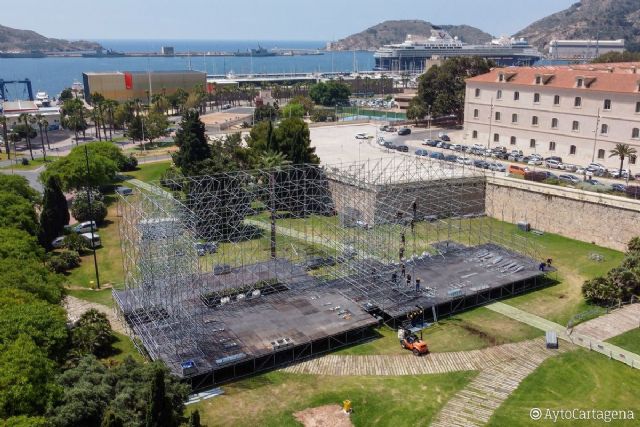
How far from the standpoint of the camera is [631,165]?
54.2 m

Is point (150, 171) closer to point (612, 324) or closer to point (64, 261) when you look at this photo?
point (64, 261)

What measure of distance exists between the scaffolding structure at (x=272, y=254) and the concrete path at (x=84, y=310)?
0.97 metres

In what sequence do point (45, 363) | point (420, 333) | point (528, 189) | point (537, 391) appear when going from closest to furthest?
point (45, 363)
point (537, 391)
point (420, 333)
point (528, 189)

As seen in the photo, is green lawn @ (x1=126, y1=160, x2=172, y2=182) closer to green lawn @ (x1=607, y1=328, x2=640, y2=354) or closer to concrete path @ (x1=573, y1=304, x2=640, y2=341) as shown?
concrete path @ (x1=573, y1=304, x2=640, y2=341)

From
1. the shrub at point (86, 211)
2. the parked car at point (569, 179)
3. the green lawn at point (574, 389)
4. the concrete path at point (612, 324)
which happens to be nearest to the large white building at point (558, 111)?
the parked car at point (569, 179)

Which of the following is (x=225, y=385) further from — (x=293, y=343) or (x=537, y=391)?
(x=537, y=391)

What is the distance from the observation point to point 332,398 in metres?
24.5

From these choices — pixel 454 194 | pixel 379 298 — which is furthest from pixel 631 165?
pixel 379 298

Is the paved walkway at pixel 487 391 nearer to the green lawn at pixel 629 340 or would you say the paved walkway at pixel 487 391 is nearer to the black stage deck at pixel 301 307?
the green lawn at pixel 629 340

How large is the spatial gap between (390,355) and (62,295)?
1695 centimetres

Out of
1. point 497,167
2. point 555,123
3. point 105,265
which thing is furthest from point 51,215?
point 555,123

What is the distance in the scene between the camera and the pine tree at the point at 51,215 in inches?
1651

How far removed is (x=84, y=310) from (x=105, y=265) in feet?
24.5

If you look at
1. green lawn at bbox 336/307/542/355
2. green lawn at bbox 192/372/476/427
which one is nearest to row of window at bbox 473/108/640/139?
green lawn at bbox 336/307/542/355
